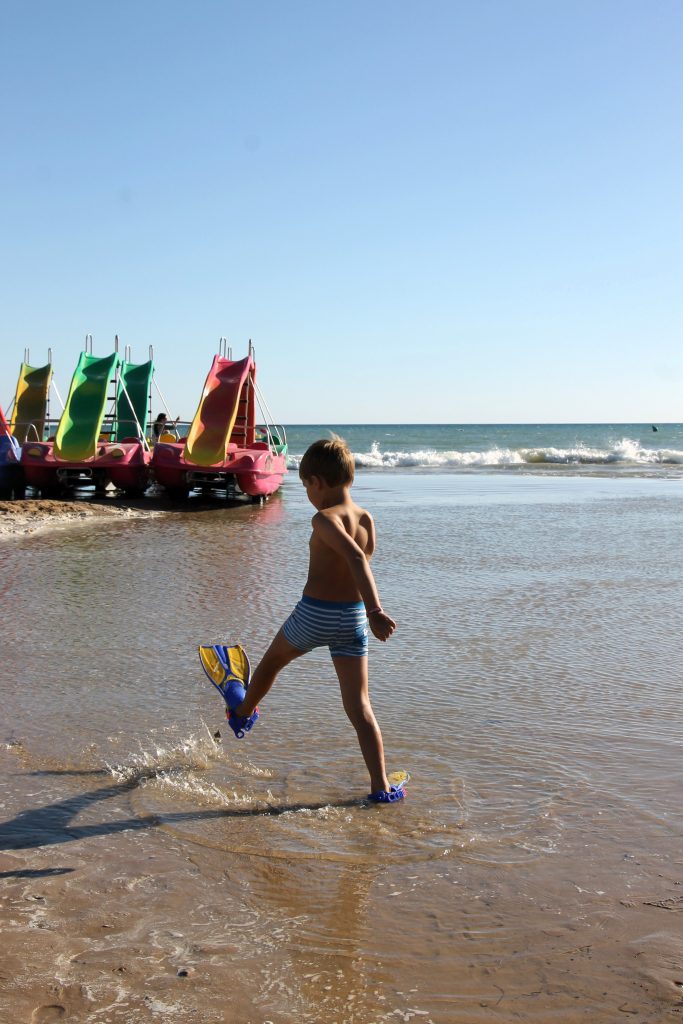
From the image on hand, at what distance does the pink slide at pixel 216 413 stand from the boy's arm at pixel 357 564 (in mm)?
15639

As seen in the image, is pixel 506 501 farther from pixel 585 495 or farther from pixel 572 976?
pixel 572 976

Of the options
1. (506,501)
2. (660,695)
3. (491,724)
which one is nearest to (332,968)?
(491,724)

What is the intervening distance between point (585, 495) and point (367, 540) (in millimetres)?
19728

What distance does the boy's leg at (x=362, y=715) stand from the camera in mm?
4012

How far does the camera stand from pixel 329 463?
405 centimetres

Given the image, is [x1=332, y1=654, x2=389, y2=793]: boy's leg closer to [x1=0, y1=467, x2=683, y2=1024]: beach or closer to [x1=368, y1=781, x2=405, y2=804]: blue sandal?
[x1=368, y1=781, x2=405, y2=804]: blue sandal

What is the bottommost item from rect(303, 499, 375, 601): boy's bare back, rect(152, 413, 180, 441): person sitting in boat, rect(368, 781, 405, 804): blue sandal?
rect(368, 781, 405, 804): blue sandal

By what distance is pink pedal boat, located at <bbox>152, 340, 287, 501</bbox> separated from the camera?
19500 mm

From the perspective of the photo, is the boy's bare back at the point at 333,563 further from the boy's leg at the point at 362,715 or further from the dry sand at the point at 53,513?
the dry sand at the point at 53,513

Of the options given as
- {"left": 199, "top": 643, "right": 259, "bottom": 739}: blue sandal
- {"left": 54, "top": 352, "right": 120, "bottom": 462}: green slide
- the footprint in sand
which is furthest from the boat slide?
the footprint in sand

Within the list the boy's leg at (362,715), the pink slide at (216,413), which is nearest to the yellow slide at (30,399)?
the pink slide at (216,413)

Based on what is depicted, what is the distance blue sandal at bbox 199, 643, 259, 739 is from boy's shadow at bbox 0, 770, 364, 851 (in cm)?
49

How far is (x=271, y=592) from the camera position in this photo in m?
9.21

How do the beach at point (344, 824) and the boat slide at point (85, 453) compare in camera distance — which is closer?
the beach at point (344, 824)
